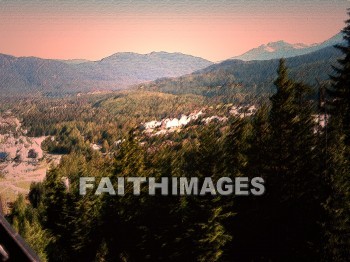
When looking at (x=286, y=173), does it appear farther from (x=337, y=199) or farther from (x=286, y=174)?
(x=337, y=199)

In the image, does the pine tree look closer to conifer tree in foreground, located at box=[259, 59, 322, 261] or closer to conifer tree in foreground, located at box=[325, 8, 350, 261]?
conifer tree in foreground, located at box=[259, 59, 322, 261]

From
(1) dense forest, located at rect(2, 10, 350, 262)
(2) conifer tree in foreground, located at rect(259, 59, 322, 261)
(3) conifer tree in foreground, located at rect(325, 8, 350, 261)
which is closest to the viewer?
(3) conifer tree in foreground, located at rect(325, 8, 350, 261)

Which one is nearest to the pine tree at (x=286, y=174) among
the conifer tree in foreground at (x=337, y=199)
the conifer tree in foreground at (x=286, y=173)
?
the conifer tree in foreground at (x=286, y=173)

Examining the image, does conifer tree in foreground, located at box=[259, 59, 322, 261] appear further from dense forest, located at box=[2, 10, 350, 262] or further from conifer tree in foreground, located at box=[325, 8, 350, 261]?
conifer tree in foreground, located at box=[325, 8, 350, 261]

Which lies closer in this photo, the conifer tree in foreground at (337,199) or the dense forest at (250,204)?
the conifer tree in foreground at (337,199)

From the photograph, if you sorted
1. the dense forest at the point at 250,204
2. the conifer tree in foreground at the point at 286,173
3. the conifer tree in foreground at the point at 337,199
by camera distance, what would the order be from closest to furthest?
the conifer tree in foreground at the point at 337,199, the dense forest at the point at 250,204, the conifer tree in foreground at the point at 286,173

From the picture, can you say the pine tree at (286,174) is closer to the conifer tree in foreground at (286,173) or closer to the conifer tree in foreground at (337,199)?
the conifer tree in foreground at (286,173)

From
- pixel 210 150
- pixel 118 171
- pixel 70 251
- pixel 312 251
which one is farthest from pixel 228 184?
pixel 70 251

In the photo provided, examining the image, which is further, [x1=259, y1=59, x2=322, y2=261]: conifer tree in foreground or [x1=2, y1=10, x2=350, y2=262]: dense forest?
[x1=259, y1=59, x2=322, y2=261]: conifer tree in foreground

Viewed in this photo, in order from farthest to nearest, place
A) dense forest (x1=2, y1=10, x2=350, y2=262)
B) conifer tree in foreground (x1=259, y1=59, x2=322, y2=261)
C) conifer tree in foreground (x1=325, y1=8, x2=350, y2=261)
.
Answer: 1. conifer tree in foreground (x1=259, y1=59, x2=322, y2=261)
2. dense forest (x1=2, y1=10, x2=350, y2=262)
3. conifer tree in foreground (x1=325, y1=8, x2=350, y2=261)

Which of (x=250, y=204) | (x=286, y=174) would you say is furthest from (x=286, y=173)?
(x=250, y=204)

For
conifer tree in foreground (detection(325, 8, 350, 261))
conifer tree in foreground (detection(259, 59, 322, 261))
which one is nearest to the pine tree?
conifer tree in foreground (detection(259, 59, 322, 261))
